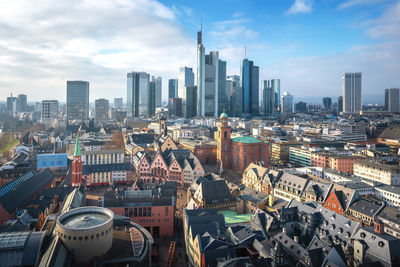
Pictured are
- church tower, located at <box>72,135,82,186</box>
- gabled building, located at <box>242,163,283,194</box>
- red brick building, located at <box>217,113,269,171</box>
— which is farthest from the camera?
red brick building, located at <box>217,113,269,171</box>

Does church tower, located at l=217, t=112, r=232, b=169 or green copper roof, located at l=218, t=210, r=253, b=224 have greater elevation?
church tower, located at l=217, t=112, r=232, b=169

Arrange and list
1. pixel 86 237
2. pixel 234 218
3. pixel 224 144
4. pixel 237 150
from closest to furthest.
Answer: pixel 86 237 → pixel 234 218 → pixel 237 150 → pixel 224 144

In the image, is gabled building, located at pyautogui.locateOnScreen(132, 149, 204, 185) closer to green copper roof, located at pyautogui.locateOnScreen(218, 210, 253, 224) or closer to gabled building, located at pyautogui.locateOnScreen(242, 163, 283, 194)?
gabled building, located at pyautogui.locateOnScreen(242, 163, 283, 194)

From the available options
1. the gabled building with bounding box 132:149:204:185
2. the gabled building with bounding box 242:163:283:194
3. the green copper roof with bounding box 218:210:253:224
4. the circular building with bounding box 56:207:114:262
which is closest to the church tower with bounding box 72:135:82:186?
the gabled building with bounding box 132:149:204:185

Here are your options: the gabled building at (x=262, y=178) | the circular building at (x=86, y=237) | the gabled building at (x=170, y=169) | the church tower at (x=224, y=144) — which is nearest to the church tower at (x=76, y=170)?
the gabled building at (x=170, y=169)

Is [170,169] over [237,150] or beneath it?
beneath

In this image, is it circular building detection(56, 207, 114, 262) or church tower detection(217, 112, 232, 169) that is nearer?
circular building detection(56, 207, 114, 262)

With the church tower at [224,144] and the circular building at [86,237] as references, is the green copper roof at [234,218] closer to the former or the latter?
the circular building at [86,237]

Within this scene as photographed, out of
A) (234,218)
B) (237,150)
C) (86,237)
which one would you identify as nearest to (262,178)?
(234,218)

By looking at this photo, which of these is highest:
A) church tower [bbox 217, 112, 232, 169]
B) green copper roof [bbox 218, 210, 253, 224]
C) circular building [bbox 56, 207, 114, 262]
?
church tower [bbox 217, 112, 232, 169]

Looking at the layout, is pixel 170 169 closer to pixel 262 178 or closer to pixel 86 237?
pixel 262 178
